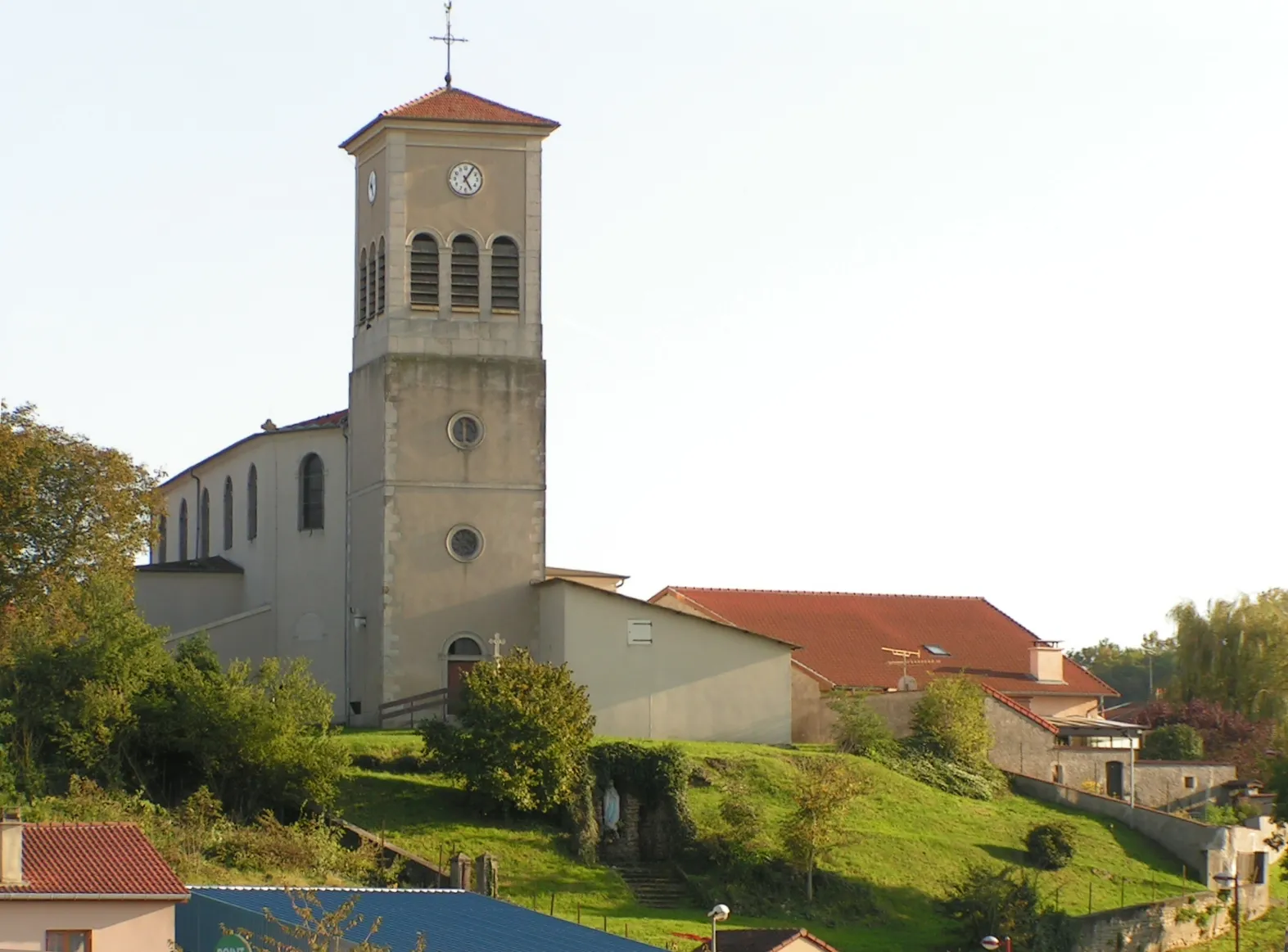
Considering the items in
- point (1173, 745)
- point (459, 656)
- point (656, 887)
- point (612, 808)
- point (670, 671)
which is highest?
point (459, 656)

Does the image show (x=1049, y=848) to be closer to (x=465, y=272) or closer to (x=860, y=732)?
(x=860, y=732)

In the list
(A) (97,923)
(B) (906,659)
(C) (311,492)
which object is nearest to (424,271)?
(C) (311,492)

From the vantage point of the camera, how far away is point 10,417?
50.2m

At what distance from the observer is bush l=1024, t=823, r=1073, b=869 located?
168 feet

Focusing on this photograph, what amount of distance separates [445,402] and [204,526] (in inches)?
454

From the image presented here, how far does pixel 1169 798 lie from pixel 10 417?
30520 millimetres

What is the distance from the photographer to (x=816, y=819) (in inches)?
1870

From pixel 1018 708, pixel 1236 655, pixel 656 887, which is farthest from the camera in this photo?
pixel 1236 655

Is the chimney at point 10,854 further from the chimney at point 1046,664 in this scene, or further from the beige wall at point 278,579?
the chimney at point 1046,664

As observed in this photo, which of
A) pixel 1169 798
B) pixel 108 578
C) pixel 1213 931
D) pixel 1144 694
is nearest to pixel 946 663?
pixel 1169 798

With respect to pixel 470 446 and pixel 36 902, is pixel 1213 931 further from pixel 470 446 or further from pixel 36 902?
pixel 36 902

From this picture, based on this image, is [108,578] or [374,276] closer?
[108,578]

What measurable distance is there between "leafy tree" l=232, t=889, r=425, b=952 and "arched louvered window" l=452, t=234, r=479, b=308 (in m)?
21.8

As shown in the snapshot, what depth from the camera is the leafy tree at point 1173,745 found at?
6706 cm
